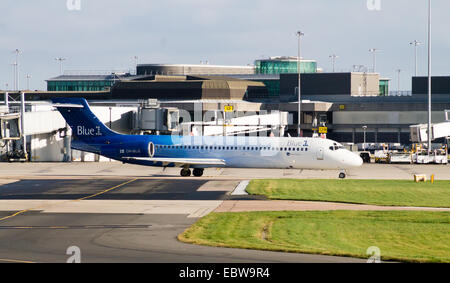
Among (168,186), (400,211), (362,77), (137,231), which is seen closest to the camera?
(137,231)

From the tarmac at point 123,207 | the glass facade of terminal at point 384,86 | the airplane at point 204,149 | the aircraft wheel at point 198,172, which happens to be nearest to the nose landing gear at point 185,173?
the airplane at point 204,149

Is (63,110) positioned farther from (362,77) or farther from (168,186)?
(362,77)

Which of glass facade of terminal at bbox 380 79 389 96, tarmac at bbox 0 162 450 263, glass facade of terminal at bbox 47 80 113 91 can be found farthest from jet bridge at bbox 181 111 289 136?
glass facade of terminal at bbox 47 80 113 91

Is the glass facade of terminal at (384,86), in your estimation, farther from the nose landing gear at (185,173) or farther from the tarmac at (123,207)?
the nose landing gear at (185,173)

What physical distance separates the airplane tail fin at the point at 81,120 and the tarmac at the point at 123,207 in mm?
4124

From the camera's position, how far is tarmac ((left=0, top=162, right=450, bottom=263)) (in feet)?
98.2

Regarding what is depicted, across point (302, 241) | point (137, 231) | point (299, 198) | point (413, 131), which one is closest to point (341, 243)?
point (302, 241)

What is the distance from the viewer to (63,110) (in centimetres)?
7281

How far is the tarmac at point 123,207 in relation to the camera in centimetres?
2994

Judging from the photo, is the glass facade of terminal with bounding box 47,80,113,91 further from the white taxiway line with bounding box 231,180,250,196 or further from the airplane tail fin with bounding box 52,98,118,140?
the white taxiway line with bounding box 231,180,250,196

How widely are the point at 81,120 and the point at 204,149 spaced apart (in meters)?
12.5

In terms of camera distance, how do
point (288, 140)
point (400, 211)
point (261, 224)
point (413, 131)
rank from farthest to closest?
point (413, 131)
point (288, 140)
point (400, 211)
point (261, 224)

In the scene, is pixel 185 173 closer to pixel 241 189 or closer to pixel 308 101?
pixel 241 189

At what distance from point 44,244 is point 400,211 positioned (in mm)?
22224
